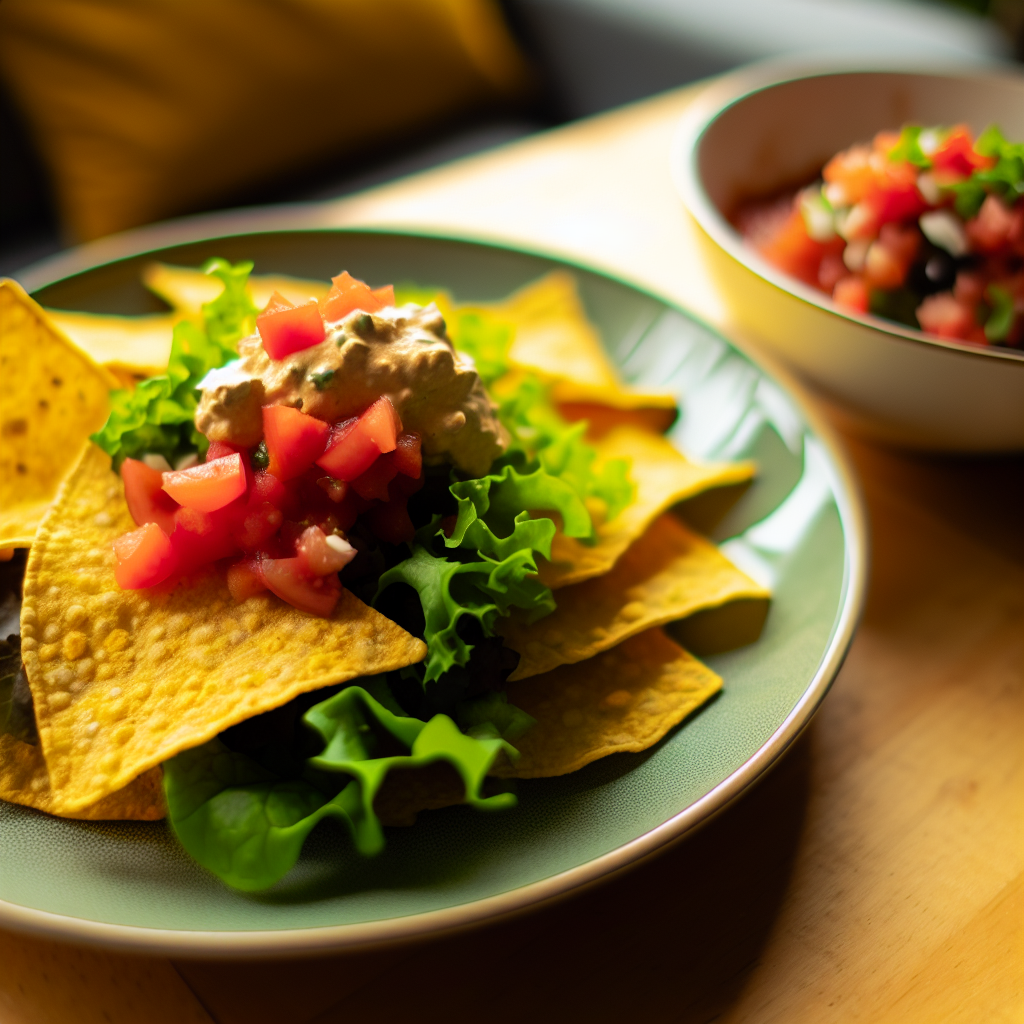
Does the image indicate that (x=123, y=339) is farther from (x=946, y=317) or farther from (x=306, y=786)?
(x=946, y=317)

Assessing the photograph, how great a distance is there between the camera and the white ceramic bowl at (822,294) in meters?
1.48

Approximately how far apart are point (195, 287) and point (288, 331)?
2.12 feet

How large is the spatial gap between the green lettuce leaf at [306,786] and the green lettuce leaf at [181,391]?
1.46 ft

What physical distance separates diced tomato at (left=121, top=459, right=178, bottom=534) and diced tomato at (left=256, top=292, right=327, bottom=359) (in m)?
0.23

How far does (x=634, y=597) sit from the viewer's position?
1381mm

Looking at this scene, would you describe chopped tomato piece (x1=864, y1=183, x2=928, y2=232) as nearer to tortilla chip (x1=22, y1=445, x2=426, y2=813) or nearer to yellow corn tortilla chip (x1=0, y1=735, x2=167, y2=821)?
tortilla chip (x1=22, y1=445, x2=426, y2=813)

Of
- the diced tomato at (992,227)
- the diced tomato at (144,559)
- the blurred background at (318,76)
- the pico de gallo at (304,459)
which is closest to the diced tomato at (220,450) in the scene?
the pico de gallo at (304,459)

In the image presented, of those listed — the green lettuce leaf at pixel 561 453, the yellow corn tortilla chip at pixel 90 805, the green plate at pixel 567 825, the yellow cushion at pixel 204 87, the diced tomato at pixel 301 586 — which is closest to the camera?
the green plate at pixel 567 825

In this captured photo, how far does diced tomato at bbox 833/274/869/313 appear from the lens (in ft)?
5.33

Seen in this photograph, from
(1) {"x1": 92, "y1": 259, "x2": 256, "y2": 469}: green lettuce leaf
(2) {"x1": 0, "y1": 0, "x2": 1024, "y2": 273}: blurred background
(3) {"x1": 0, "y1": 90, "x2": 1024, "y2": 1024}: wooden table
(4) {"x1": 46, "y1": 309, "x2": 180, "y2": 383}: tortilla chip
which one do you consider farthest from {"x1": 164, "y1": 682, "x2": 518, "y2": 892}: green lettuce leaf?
(2) {"x1": 0, "y1": 0, "x2": 1024, "y2": 273}: blurred background

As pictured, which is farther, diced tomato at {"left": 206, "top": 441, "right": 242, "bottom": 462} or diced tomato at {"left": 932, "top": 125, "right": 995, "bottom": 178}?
diced tomato at {"left": 932, "top": 125, "right": 995, "bottom": 178}

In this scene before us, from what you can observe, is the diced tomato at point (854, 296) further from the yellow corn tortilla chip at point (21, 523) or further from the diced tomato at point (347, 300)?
the yellow corn tortilla chip at point (21, 523)

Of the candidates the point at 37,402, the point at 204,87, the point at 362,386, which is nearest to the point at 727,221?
the point at 362,386

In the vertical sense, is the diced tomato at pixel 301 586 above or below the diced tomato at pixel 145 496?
below
